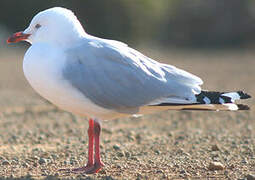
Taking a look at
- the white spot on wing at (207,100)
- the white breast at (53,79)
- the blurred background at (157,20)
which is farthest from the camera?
the blurred background at (157,20)

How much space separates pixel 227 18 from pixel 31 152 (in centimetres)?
1797

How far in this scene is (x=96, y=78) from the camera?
5059 millimetres

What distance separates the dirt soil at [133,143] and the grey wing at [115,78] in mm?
680

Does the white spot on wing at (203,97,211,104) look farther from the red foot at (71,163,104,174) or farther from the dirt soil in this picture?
the red foot at (71,163,104,174)

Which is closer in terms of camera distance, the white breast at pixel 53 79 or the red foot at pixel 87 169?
the white breast at pixel 53 79

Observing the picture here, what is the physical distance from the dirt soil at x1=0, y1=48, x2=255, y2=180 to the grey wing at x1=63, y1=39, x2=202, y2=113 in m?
0.68

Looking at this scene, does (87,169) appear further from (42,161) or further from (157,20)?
(157,20)

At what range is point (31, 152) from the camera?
6.41 m

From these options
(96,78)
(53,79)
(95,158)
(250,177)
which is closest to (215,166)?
(250,177)

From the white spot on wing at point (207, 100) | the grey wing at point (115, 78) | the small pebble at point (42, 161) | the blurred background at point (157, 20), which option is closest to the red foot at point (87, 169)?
the small pebble at point (42, 161)

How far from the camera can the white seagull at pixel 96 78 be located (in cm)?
499

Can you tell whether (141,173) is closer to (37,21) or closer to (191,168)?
(191,168)

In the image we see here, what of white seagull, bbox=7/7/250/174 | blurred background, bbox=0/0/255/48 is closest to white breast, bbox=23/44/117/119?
white seagull, bbox=7/7/250/174

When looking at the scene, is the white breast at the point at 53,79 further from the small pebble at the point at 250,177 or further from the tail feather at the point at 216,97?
the small pebble at the point at 250,177
